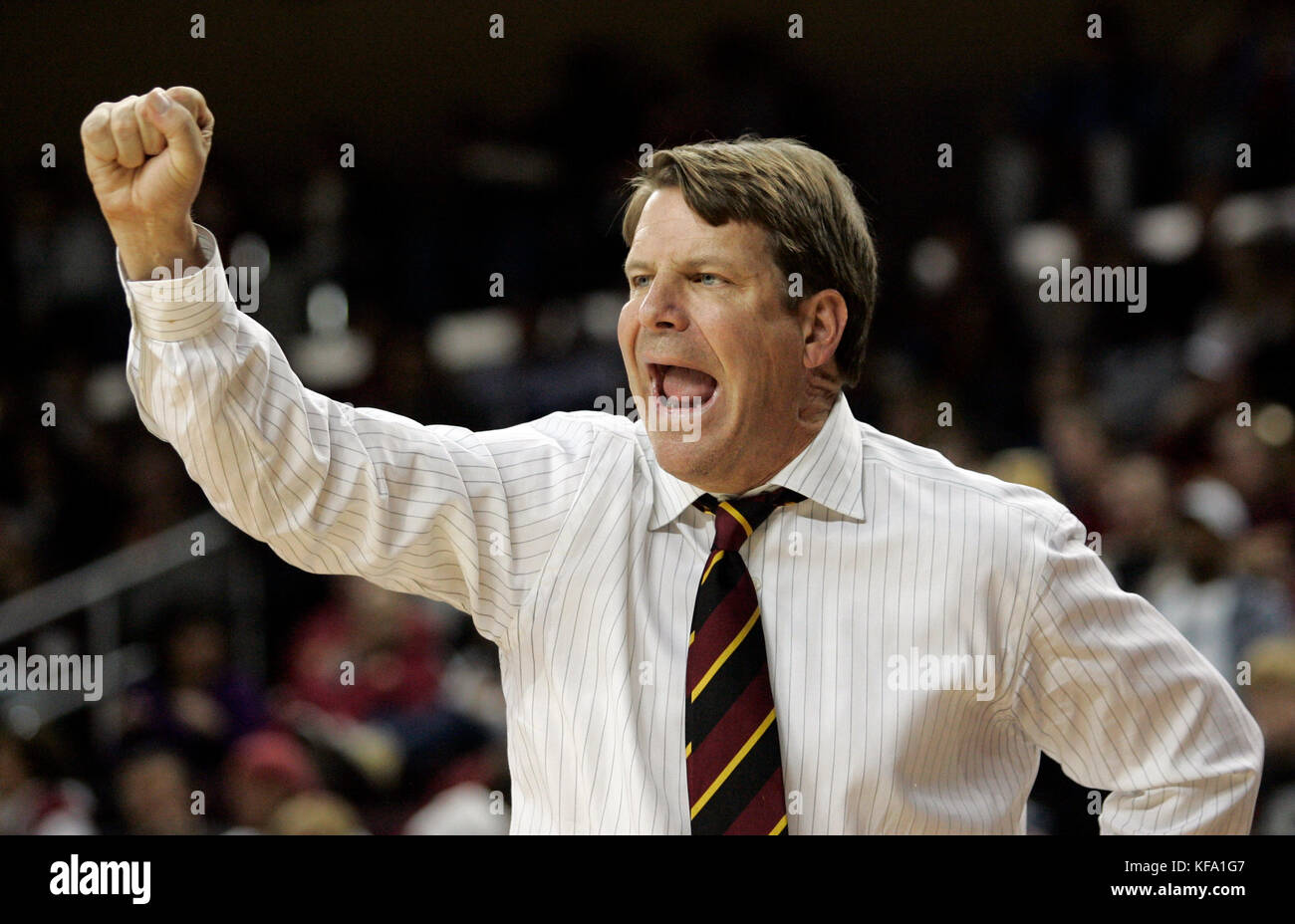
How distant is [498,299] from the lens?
135 inches

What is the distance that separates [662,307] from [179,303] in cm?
53

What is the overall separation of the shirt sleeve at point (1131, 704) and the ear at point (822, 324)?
341mm

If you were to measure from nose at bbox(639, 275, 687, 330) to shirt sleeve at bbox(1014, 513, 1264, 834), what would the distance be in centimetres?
49

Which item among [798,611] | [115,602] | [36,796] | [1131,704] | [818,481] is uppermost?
[818,481]

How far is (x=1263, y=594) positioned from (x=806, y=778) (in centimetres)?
151

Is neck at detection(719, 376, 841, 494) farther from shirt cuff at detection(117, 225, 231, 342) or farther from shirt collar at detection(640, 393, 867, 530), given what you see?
shirt cuff at detection(117, 225, 231, 342)

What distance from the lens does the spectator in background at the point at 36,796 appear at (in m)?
3.12

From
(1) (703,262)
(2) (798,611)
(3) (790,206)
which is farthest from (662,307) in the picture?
(2) (798,611)

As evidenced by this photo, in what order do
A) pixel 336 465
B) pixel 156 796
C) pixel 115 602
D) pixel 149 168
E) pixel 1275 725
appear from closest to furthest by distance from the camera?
pixel 149 168 → pixel 336 465 → pixel 1275 725 → pixel 156 796 → pixel 115 602

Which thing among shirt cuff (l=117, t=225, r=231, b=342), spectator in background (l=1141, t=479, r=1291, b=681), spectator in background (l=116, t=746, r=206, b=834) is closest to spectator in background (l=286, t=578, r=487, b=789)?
spectator in background (l=116, t=746, r=206, b=834)

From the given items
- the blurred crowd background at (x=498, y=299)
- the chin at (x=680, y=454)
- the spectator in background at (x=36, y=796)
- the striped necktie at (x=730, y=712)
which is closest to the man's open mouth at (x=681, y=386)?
the chin at (x=680, y=454)

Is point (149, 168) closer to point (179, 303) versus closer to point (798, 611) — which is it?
point (179, 303)

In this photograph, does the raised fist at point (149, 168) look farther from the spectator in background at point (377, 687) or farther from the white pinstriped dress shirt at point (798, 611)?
the spectator in background at point (377, 687)
